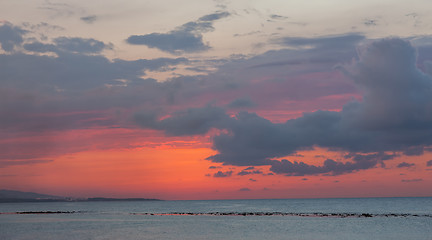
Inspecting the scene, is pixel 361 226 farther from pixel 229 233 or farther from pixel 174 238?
pixel 174 238

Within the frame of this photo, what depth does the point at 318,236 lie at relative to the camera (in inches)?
3103

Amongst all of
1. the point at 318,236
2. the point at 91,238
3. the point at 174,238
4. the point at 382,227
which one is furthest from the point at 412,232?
the point at 91,238

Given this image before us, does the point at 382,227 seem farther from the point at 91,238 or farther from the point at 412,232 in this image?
the point at 91,238

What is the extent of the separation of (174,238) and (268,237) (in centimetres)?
1513

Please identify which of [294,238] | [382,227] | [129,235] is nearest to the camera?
[294,238]

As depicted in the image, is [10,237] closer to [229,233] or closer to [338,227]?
[229,233]

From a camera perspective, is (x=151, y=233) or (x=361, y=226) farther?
(x=361, y=226)

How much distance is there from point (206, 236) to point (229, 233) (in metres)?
6.26

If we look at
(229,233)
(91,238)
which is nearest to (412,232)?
(229,233)

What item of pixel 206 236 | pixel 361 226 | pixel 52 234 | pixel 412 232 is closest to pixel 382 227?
pixel 361 226

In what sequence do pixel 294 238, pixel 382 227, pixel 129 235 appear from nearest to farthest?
pixel 294 238 < pixel 129 235 < pixel 382 227

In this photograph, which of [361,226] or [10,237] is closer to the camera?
[10,237]

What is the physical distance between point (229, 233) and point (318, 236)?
15526 millimetres

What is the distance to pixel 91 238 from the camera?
77.7 m
